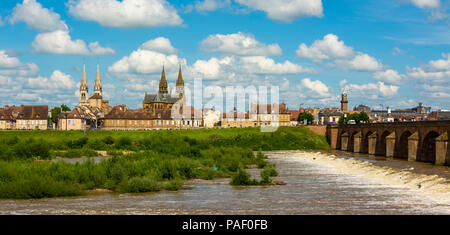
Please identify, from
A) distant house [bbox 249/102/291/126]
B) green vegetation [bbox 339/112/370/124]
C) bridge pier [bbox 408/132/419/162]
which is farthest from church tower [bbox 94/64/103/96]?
bridge pier [bbox 408/132/419/162]

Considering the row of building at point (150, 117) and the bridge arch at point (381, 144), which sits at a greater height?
the row of building at point (150, 117)

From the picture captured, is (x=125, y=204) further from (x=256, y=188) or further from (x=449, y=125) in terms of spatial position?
(x=449, y=125)

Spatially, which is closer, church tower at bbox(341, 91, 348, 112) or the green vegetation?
the green vegetation

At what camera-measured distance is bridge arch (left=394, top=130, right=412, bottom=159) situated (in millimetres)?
57219

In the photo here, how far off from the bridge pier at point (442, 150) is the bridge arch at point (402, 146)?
12244 millimetres

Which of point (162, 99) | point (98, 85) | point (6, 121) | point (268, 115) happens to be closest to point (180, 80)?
point (162, 99)

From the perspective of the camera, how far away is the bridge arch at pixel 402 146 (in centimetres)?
5722

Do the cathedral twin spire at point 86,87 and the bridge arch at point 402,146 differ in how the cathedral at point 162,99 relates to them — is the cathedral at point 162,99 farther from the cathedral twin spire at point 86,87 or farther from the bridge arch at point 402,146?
the bridge arch at point 402,146

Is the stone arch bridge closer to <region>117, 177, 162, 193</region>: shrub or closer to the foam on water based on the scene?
the foam on water

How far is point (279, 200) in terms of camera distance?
25.2m

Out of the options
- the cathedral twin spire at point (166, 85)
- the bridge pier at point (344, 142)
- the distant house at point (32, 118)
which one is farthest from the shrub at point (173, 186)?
the cathedral twin spire at point (166, 85)

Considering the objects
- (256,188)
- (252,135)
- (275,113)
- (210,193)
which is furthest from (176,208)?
(275,113)

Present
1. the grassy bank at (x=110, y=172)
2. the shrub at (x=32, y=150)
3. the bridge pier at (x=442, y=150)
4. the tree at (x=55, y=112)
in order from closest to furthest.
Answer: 1. the grassy bank at (x=110, y=172)
2. the bridge pier at (x=442, y=150)
3. the shrub at (x=32, y=150)
4. the tree at (x=55, y=112)
